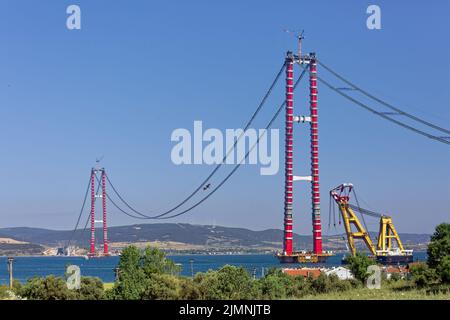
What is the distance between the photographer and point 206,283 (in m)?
39.0

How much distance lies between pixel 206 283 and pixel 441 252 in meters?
12.8

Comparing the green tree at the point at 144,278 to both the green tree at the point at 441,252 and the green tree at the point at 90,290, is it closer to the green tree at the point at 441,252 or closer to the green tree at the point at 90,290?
the green tree at the point at 90,290

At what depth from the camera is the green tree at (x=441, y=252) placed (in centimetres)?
2808

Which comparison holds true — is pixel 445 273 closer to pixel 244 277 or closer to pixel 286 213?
pixel 244 277

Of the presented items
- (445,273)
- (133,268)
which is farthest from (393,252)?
(445,273)

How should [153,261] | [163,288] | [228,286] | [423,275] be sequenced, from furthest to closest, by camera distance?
[153,261] < [228,286] < [163,288] < [423,275]

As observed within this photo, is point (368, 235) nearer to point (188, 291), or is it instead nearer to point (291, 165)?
point (291, 165)

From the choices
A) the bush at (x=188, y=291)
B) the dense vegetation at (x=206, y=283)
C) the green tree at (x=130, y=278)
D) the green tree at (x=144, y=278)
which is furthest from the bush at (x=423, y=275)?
the green tree at (x=130, y=278)

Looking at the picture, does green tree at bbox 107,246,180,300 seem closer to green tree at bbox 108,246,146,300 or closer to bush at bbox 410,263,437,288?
green tree at bbox 108,246,146,300

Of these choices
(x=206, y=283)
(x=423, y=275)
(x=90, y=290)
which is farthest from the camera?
(x=90, y=290)

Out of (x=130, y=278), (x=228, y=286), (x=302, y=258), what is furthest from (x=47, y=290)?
(x=302, y=258)

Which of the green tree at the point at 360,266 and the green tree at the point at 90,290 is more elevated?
the green tree at the point at 360,266

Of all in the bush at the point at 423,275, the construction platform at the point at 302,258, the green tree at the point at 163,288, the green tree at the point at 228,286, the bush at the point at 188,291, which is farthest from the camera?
the construction platform at the point at 302,258
